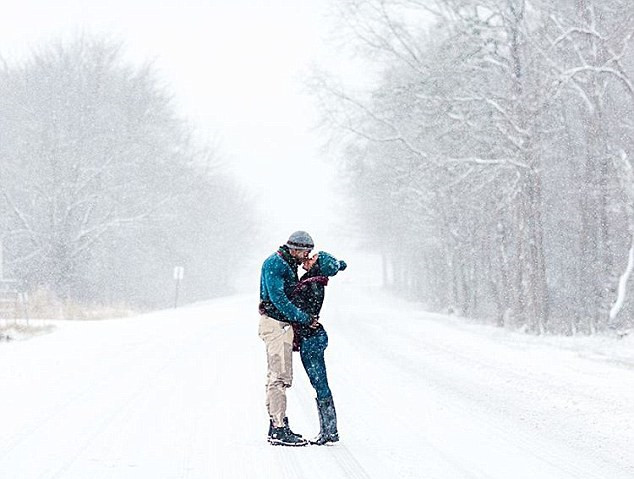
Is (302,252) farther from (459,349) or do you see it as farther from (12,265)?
(12,265)

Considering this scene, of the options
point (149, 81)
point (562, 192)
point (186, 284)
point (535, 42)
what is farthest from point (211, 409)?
point (186, 284)

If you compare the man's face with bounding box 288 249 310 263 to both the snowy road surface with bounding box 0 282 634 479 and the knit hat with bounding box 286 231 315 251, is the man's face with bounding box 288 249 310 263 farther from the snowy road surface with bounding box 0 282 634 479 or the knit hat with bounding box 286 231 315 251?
the snowy road surface with bounding box 0 282 634 479

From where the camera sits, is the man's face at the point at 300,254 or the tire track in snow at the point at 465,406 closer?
the tire track in snow at the point at 465,406

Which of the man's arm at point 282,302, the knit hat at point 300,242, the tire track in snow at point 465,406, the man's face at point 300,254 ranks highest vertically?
the knit hat at point 300,242

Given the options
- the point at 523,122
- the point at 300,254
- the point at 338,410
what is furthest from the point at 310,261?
the point at 523,122

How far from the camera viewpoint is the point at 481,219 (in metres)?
34.3

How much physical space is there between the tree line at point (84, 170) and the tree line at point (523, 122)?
13109mm

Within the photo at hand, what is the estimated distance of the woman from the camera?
25.0 feet

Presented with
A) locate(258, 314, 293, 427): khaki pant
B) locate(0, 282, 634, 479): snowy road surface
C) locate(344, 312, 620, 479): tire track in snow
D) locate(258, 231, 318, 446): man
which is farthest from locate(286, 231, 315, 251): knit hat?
locate(344, 312, 620, 479): tire track in snow

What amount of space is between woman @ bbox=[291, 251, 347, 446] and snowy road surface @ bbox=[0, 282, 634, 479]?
0.22m

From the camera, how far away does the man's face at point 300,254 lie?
7.61 m

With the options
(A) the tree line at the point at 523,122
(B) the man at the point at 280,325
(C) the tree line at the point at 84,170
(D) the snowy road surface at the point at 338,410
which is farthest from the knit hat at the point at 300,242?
(C) the tree line at the point at 84,170

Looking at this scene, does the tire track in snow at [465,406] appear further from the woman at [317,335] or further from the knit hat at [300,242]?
the knit hat at [300,242]

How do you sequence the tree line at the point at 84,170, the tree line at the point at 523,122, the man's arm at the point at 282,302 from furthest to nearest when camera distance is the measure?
1. the tree line at the point at 84,170
2. the tree line at the point at 523,122
3. the man's arm at the point at 282,302
